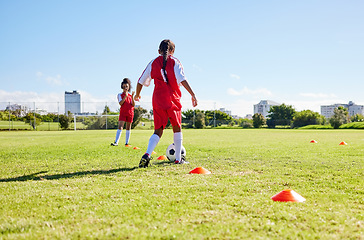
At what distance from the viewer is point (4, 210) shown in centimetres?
263

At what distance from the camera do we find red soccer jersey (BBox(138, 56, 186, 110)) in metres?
5.23

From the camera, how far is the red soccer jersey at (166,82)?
17.2 feet

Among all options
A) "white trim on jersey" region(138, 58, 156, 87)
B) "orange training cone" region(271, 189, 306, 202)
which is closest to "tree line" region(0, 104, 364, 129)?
"white trim on jersey" region(138, 58, 156, 87)

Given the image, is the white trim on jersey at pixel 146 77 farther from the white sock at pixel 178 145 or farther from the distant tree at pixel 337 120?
the distant tree at pixel 337 120

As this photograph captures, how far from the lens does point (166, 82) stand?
17.4 feet

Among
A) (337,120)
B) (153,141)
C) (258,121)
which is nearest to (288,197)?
(153,141)

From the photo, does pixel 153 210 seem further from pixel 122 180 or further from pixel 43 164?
pixel 43 164

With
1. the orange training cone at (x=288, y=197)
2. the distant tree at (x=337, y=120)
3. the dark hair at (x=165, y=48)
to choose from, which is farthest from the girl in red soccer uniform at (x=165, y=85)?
the distant tree at (x=337, y=120)

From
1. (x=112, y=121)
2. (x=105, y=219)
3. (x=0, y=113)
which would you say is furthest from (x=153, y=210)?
(x=0, y=113)

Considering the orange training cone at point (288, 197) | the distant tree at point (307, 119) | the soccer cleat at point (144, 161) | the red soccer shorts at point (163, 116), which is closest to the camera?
the orange training cone at point (288, 197)

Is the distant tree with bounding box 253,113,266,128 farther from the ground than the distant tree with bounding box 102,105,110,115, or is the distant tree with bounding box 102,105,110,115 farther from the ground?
the distant tree with bounding box 102,105,110,115

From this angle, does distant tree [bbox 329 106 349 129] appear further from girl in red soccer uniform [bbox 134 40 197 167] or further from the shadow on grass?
the shadow on grass

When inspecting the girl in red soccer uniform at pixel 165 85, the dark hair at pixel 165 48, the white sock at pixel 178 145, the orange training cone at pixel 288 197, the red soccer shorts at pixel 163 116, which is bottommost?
the orange training cone at pixel 288 197

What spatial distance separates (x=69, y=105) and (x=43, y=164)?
37.0 m
